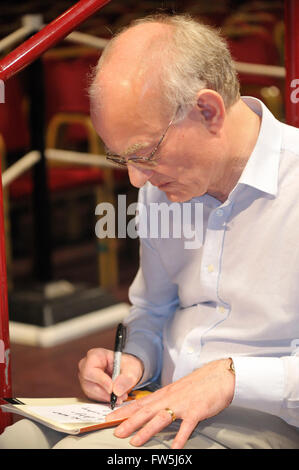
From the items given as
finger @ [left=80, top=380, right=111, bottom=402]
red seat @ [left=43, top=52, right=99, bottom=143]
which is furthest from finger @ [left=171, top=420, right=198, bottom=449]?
red seat @ [left=43, top=52, right=99, bottom=143]

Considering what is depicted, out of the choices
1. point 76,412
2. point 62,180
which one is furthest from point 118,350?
point 62,180

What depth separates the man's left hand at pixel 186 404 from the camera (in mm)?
1007

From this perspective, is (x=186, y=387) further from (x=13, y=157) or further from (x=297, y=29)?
(x=13, y=157)

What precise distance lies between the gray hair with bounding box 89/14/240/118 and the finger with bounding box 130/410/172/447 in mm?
439

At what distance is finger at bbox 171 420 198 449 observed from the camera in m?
0.99

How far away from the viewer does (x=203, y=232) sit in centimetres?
125

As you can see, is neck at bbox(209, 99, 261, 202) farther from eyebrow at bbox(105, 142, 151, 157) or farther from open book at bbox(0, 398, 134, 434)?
open book at bbox(0, 398, 134, 434)

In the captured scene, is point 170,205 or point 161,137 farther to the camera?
point 170,205

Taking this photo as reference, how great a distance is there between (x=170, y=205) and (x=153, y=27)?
34 centimetres

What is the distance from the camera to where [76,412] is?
111cm

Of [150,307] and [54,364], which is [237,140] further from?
[54,364]

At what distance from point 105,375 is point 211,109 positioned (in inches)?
18.1
